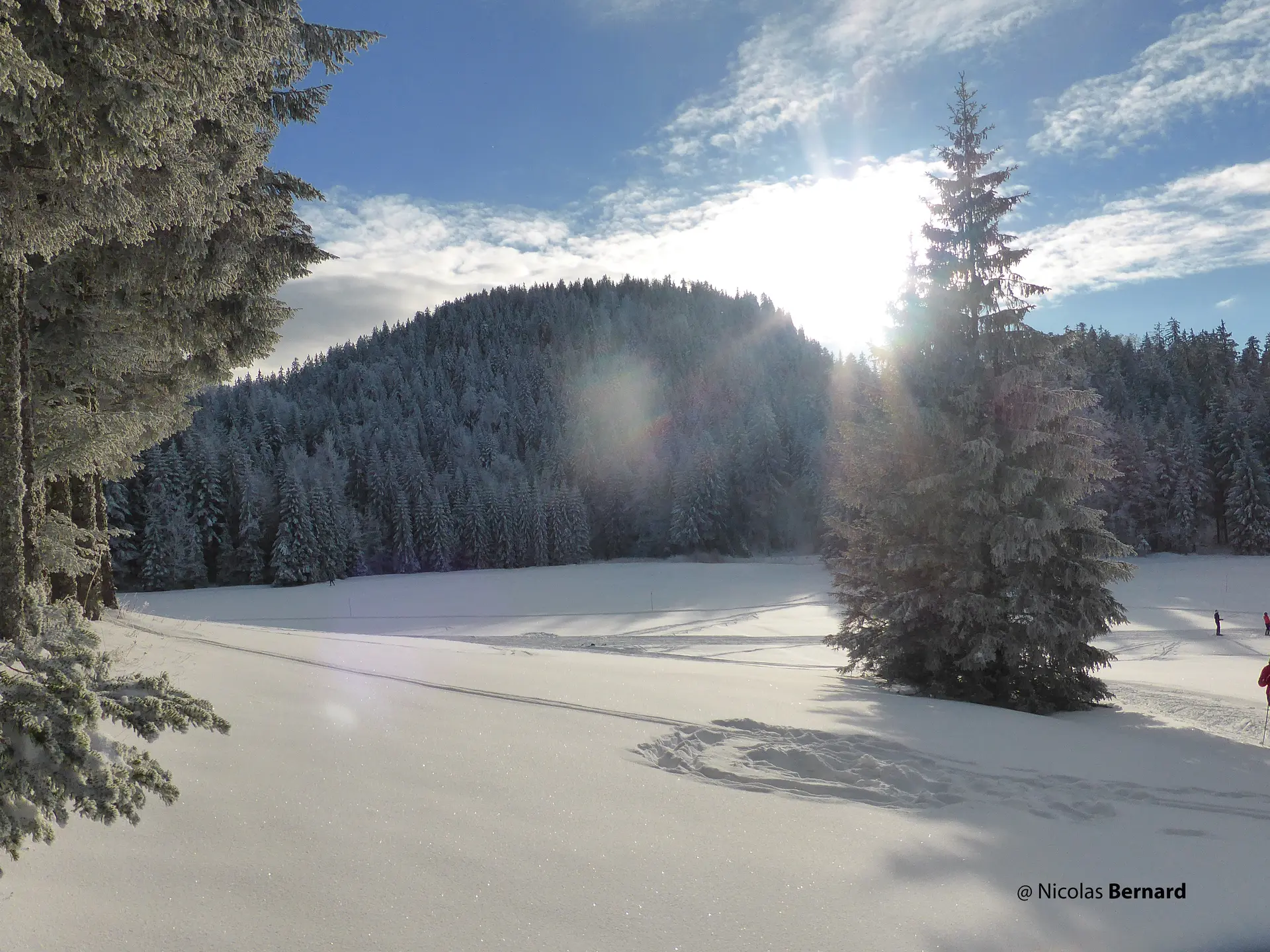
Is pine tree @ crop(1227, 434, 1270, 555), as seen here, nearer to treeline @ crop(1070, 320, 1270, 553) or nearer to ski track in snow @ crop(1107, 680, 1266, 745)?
treeline @ crop(1070, 320, 1270, 553)

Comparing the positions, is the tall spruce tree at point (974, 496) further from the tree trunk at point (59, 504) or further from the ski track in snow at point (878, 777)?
the tree trunk at point (59, 504)

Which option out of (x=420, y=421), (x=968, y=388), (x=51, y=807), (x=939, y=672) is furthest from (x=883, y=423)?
(x=420, y=421)

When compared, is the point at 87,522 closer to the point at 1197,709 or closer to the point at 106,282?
the point at 106,282

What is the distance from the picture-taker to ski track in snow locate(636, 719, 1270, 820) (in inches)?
218

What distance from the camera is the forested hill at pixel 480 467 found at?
1989 inches

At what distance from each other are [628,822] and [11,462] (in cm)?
528

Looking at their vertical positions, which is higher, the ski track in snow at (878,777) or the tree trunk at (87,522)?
the tree trunk at (87,522)

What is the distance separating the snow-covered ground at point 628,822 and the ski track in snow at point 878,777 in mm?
31

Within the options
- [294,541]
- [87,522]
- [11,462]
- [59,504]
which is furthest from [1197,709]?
[294,541]

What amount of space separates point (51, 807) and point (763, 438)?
7113 centimetres

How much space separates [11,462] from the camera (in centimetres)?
563

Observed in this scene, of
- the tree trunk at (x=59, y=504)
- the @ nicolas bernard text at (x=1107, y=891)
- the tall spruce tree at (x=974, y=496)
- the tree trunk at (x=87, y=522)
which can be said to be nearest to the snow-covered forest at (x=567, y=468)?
the tall spruce tree at (x=974, y=496)

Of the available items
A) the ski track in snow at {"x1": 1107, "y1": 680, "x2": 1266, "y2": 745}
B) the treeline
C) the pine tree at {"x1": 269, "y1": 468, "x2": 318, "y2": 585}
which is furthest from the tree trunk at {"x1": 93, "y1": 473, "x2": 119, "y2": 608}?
the treeline

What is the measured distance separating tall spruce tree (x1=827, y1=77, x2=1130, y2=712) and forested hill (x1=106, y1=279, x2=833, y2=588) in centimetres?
3694
